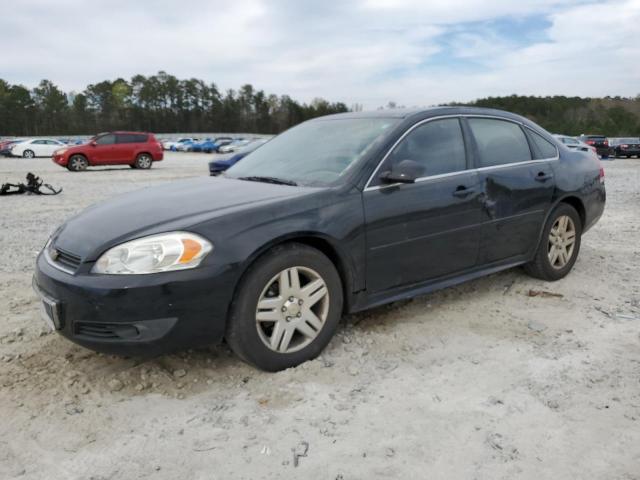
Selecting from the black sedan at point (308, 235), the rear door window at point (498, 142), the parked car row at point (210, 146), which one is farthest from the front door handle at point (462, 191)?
the parked car row at point (210, 146)

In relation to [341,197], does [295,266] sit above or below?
below

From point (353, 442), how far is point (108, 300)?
1.37 metres

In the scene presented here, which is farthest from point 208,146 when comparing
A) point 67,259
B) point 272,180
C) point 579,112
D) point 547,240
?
point 579,112

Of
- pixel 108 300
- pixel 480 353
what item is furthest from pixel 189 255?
pixel 480 353

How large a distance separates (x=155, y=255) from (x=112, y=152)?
20.8 m

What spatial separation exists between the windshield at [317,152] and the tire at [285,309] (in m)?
0.62

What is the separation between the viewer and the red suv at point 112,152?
21250 mm

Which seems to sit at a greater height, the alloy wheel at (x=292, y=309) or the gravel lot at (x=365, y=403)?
the alloy wheel at (x=292, y=309)

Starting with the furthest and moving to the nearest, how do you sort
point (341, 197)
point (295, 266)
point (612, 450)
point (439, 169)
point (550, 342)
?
point (439, 169), point (550, 342), point (341, 197), point (295, 266), point (612, 450)

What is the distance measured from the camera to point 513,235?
4.38 m

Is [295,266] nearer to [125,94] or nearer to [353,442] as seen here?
[353,442]

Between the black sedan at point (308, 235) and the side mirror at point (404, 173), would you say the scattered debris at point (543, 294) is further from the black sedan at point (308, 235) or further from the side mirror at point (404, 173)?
the side mirror at point (404, 173)

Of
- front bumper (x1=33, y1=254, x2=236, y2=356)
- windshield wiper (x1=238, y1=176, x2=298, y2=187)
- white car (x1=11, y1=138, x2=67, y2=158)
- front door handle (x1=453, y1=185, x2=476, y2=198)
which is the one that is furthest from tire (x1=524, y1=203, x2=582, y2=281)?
white car (x1=11, y1=138, x2=67, y2=158)

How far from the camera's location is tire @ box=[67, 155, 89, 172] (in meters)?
21.2
